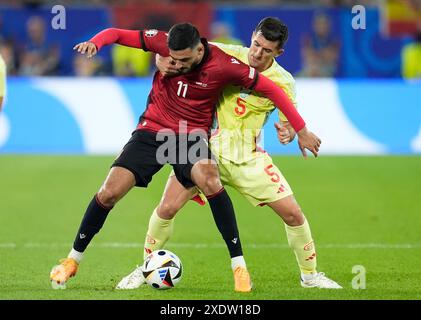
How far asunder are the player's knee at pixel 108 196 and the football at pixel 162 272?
0.55 m

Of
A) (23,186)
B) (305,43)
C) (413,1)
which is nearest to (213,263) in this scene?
(23,186)

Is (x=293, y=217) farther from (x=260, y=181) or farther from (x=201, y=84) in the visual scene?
(x=201, y=84)

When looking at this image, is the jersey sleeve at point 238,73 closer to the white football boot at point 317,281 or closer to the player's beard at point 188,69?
the player's beard at point 188,69

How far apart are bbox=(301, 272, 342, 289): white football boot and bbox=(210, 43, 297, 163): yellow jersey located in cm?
100

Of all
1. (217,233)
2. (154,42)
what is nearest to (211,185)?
(154,42)

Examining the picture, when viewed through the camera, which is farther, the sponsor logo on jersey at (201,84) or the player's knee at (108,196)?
the sponsor logo on jersey at (201,84)

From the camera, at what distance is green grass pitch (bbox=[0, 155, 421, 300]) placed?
6996 mm

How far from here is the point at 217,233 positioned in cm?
974

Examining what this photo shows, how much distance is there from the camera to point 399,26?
1930 centimetres

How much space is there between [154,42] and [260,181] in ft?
4.26

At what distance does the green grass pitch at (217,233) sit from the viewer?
7.00 metres

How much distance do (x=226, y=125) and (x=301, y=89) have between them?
294 inches

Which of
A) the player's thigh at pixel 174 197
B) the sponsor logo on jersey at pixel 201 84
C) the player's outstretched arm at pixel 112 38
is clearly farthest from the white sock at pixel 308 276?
the player's outstretched arm at pixel 112 38

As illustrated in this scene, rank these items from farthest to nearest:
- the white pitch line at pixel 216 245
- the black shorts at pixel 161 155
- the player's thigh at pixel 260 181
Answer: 1. the white pitch line at pixel 216 245
2. the player's thigh at pixel 260 181
3. the black shorts at pixel 161 155
